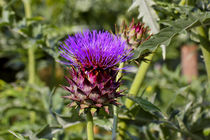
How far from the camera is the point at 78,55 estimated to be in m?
0.84

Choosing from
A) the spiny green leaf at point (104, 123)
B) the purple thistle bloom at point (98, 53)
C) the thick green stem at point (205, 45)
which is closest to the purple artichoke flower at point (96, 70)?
the purple thistle bloom at point (98, 53)

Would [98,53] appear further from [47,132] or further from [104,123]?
[47,132]

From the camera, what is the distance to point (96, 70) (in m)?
0.84

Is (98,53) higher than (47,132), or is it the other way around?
(98,53)

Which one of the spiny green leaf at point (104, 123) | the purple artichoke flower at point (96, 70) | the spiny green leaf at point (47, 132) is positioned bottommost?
the spiny green leaf at point (47, 132)

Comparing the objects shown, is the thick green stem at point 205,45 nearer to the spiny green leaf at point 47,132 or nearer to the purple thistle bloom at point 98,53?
the purple thistle bloom at point 98,53

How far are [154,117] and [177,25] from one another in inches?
16.1

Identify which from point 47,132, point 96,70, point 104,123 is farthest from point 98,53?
point 47,132

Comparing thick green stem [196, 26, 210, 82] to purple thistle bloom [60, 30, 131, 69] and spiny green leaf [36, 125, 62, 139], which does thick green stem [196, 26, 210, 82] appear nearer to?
purple thistle bloom [60, 30, 131, 69]

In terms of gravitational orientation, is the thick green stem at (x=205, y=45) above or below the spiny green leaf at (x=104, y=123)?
above

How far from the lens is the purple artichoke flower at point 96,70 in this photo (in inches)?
32.1

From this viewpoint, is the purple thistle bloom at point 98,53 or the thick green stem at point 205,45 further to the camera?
the thick green stem at point 205,45

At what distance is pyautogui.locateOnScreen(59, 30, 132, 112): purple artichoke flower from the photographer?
82 centimetres

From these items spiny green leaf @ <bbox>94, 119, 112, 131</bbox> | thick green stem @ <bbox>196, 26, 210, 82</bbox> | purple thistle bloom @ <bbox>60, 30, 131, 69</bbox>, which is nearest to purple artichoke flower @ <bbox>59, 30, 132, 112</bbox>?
purple thistle bloom @ <bbox>60, 30, 131, 69</bbox>
